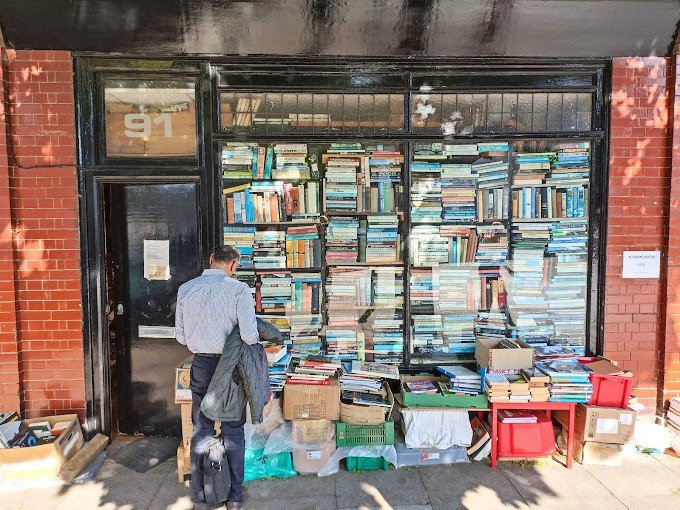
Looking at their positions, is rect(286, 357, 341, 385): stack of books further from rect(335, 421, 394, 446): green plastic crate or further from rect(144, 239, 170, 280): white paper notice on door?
rect(144, 239, 170, 280): white paper notice on door

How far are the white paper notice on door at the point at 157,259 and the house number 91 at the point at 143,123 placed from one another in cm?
110

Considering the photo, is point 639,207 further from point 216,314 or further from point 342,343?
point 216,314

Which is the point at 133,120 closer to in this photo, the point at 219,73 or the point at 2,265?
the point at 219,73

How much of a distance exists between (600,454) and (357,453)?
2.28m

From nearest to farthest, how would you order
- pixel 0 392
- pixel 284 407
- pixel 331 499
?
pixel 331 499 < pixel 284 407 < pixel 0 392

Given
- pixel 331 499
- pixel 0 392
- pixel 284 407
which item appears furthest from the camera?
pixel 0 392

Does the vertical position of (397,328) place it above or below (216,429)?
above

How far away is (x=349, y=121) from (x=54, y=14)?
2949 mm

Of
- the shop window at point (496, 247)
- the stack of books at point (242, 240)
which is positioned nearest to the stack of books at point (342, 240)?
the shop window at point (496, 247)

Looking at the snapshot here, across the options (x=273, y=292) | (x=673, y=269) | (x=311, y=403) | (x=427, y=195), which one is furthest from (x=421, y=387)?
(x=673, y=269)

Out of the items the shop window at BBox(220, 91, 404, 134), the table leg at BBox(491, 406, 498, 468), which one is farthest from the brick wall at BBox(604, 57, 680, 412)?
the shop window at BBox(220, 91, 404, 134)

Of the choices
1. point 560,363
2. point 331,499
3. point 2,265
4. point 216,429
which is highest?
point 2,265

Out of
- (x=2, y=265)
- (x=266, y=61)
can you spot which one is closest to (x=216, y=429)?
(x=2, y=265)

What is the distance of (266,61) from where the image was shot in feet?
15.8
